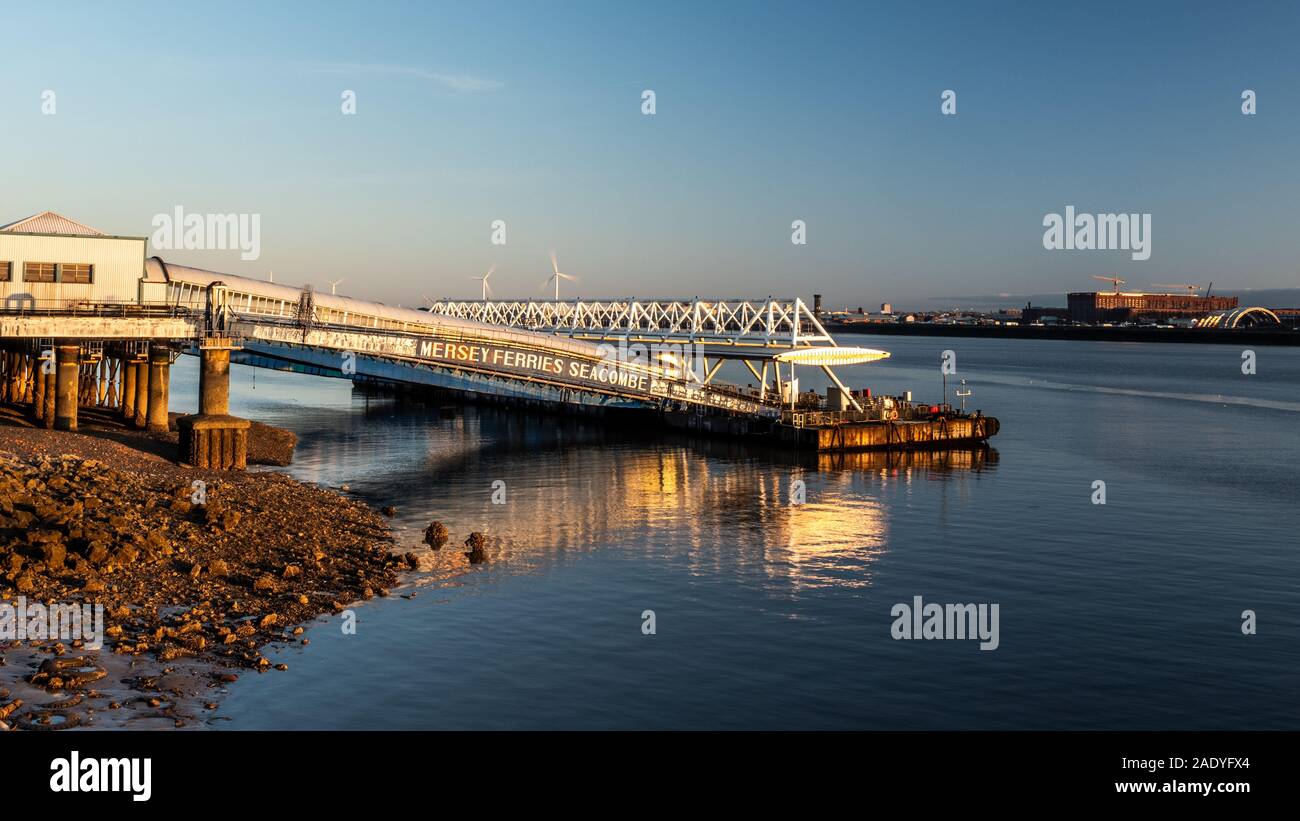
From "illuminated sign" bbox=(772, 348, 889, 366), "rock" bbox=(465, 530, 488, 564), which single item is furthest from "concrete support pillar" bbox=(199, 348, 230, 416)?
"illuminated sign" bbox=(772, 348, 889, 366)

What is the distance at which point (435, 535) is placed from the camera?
5153 cm

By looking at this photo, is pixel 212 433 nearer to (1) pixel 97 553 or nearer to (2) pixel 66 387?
(2) pixel 66 387

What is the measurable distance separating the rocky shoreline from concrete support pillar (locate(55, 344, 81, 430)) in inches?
345

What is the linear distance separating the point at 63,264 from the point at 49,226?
2841 mm

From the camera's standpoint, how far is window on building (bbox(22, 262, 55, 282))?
66.5 metres

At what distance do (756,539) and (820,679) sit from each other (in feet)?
70.5

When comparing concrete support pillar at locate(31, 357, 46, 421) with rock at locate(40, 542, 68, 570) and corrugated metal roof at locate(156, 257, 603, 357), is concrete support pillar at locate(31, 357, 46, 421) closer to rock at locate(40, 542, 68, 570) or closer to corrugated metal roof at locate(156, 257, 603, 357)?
corrugated metal roof at locate(156, 257, 603, 357)

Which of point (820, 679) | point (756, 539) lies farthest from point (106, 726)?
point (756, 539)

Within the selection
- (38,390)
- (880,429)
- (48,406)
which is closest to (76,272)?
(48,406)

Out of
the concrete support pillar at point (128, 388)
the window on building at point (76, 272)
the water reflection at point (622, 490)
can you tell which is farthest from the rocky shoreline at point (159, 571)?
the concrete support pillar at point (128, 388)

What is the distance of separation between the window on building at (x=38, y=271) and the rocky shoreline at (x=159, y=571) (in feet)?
39.8

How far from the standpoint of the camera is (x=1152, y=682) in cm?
3475
